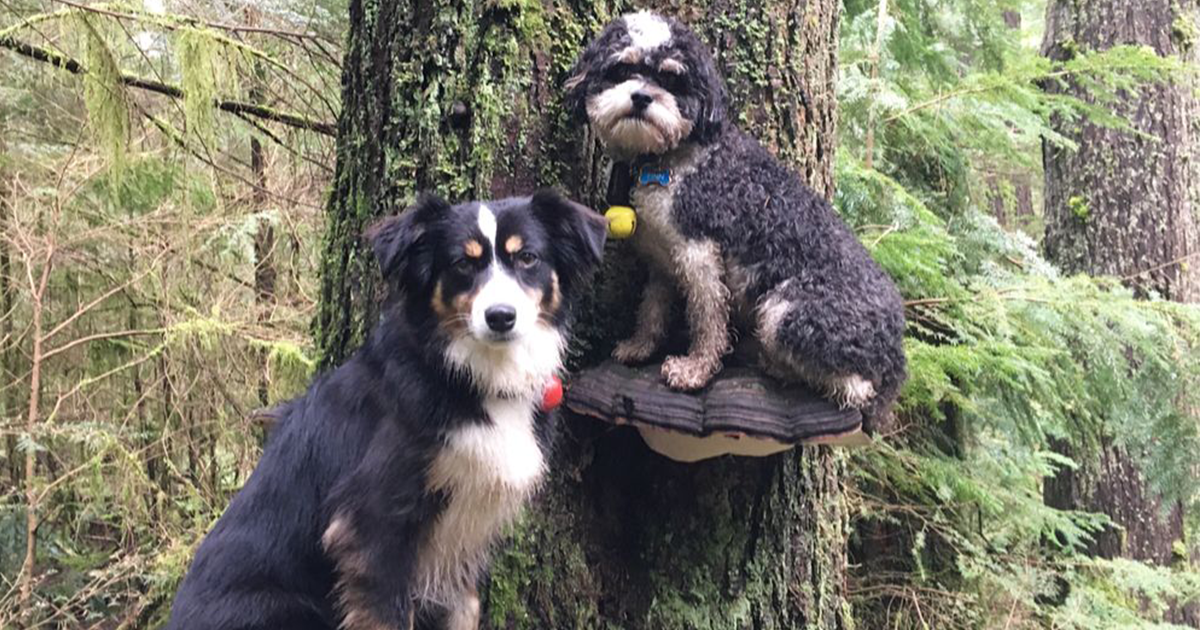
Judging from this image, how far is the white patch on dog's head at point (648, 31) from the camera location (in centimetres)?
213

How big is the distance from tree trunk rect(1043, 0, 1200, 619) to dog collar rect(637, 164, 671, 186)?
541 centimetres

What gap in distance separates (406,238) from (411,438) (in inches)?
19.0

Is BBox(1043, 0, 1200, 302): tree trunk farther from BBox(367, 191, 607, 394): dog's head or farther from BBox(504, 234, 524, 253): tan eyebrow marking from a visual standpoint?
BBox(504, 234, 524, 253): tan eyebrow marking

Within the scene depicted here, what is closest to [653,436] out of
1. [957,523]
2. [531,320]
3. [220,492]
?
[531,320]

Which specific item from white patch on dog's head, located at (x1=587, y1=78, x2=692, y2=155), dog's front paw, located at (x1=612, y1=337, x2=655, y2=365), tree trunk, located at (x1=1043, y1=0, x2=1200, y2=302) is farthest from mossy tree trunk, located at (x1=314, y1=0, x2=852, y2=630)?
tree trunk, located at (x1=1043, y1=0, x2=1200, y2=302)

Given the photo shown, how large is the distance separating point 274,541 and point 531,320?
34.2 inches

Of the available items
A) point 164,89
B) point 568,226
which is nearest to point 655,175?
point 568,226

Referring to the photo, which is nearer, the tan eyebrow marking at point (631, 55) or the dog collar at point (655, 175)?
the tan eyebrow marking at point (631, 55)

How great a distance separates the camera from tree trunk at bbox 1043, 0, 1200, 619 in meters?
6.36

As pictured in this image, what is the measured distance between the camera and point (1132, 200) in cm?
647

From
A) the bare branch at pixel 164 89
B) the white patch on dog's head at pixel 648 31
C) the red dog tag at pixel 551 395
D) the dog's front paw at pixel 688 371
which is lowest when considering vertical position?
the red dog tag at pixel 551 395

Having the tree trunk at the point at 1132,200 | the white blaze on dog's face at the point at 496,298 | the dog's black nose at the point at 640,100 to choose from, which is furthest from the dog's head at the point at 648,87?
the tree trunk at the point at 1132,200

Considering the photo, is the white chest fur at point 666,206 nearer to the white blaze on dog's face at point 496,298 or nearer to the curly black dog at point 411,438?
the curly black dog at point 411,438

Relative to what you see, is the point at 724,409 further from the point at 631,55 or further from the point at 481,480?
the point at 631,55
